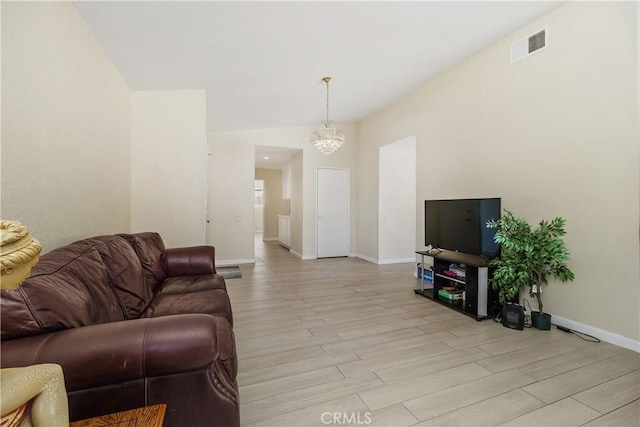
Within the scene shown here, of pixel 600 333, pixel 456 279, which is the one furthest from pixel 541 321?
pixel 456 279

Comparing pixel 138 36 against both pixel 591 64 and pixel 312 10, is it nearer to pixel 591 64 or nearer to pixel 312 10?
pixel 312 10

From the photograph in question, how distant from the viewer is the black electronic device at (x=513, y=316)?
2.48 meters

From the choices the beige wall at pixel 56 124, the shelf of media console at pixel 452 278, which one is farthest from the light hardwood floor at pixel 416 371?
the beige wall at pixel 56 124

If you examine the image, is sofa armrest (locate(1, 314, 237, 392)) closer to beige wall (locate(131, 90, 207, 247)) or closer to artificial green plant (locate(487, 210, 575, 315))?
artificial green plant (locate(487, 210, 575, 315))

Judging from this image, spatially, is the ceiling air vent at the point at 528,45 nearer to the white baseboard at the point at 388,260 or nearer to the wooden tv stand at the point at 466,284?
the wooden tv stand at the point at 466,284

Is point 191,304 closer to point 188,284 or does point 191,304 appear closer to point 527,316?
point 188,284

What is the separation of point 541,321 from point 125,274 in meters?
3.40

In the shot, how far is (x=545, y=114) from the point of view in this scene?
264 cm

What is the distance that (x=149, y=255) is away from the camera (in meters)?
2.31

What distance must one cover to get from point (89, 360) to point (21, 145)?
1.28 meters

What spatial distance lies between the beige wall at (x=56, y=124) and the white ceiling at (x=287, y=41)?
37 cm

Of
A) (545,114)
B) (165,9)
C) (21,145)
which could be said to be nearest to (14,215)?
(21,145)

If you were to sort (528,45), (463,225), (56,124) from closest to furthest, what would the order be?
(56,124) → (528,45) → (463,225)

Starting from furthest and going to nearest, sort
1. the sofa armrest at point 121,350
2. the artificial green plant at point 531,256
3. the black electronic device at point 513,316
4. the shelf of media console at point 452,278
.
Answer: the shelf of media console at point 452,278, the black electronic device at point 513,316, the artificial green plant at point 531,256, the sofa armrest at point 121,350
